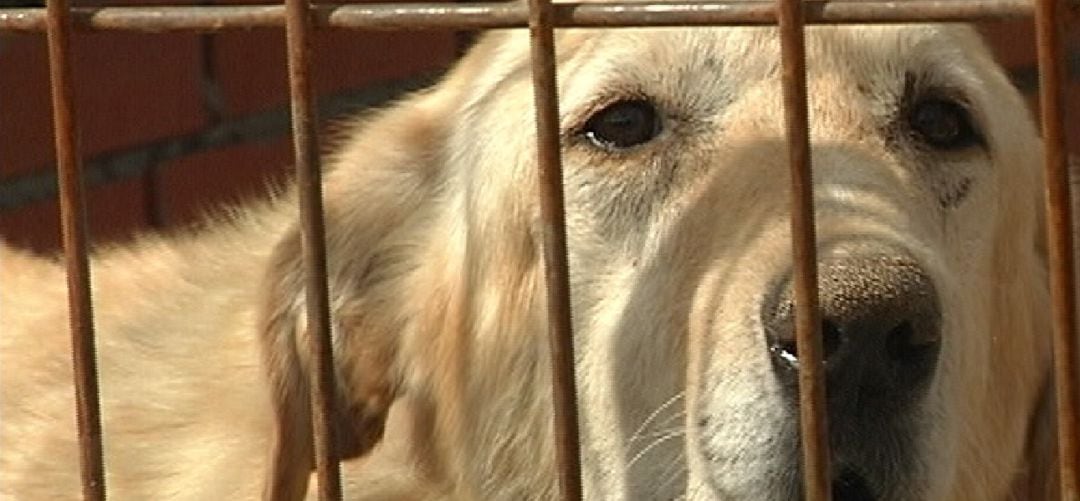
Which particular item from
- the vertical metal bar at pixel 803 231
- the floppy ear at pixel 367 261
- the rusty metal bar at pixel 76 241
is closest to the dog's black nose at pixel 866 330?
the vertical metal bar at pixel 803 231

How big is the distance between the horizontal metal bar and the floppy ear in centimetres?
53

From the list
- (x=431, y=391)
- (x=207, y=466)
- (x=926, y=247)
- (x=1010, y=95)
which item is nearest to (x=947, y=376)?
(x=926, y=247)

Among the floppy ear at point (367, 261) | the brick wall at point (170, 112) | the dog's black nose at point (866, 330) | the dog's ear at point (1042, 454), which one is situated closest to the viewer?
the dog's black nose at point (866, 330)

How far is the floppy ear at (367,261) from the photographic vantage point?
209cm

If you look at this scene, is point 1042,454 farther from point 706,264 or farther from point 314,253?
point 314,253

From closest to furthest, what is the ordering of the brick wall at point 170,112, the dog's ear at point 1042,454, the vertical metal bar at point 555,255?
the vertical metal bar at point 555,255
the dog's ear at point 1042,454
the brick wall at point 170,112

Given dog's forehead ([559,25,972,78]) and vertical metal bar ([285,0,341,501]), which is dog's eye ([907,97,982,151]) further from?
vertical metal bar ([285,0,341,501])

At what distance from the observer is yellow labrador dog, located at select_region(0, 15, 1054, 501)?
5.53 feet

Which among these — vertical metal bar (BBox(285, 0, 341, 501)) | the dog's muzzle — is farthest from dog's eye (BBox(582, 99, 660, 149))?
vertical metal bar (BBox(285, 0, 341, 501))

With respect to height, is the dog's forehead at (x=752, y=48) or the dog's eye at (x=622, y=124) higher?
the dog's forehead at (x=752, y=48)

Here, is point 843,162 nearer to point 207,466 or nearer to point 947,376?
point 947,376

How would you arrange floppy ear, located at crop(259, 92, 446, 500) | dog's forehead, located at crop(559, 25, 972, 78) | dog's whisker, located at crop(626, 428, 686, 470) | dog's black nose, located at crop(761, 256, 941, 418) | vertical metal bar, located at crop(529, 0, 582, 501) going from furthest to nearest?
1. floppy ear, located at crop(259, 92, 446, 500)
2. dog's forehead, located at crop(559, 25, 972, 78)
3. dog's whisker, located at crop(626, 428, 686, 470)
4. dog's black nose, located at crop(761, 256, 941, 418)
5. vertical metal bar, located at crop(529, 0, 582, 501)

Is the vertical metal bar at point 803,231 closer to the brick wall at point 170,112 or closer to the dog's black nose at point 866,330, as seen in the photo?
the dog's black nose at point 866,330

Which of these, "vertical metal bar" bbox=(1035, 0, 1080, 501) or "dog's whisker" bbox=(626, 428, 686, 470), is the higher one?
"vertical metal bar" bbox=(1035, 0, 1080, 501)
